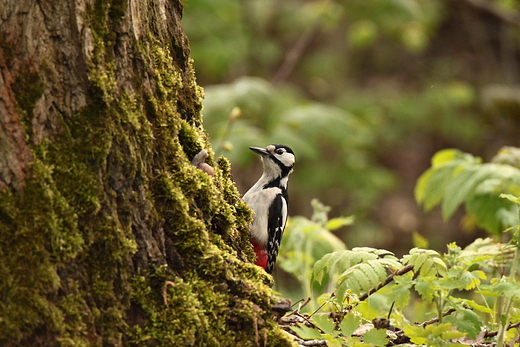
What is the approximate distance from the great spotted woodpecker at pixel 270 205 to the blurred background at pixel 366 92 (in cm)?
147

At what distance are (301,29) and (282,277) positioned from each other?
193 inches

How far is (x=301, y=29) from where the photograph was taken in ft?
37.2

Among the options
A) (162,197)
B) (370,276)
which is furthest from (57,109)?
(370,276)

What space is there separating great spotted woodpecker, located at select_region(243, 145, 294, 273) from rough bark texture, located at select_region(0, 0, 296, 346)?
1.57 metres

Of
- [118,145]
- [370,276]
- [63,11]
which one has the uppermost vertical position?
[63,11]

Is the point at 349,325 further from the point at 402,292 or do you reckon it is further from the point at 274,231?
the point at 274,231

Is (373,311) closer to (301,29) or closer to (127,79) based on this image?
(127,79)

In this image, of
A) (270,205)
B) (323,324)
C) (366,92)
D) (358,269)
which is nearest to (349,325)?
(323,324)

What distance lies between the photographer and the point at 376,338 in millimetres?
2020

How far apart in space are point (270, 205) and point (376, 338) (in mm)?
2101

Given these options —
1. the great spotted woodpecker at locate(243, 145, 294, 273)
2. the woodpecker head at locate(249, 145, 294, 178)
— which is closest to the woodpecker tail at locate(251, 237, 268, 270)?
the great spotted woodpecker at locate(243, 145, 294, 273)

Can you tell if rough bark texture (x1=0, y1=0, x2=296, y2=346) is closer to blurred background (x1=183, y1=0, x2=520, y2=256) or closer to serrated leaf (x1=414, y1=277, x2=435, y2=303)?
serrated leaf (x1=414, y1=277, x2=435, y2=303)

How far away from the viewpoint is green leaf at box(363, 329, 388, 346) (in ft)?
6.59

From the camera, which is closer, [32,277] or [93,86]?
[32,277]
